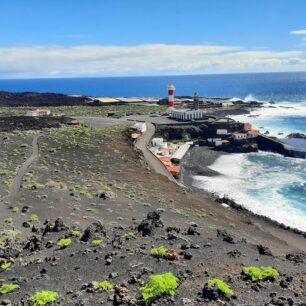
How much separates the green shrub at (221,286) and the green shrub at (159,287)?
4.57 feet

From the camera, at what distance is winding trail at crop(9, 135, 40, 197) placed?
38.4 meters

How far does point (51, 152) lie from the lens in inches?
2254

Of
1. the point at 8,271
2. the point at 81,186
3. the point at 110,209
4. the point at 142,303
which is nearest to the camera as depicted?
the point at 142,303

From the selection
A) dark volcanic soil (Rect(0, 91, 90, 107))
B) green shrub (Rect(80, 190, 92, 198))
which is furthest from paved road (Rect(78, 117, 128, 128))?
green shrub (Rect(80, 190, 92, 198))

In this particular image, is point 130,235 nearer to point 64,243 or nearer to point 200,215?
point 64,243

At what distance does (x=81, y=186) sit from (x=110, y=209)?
7709 mm

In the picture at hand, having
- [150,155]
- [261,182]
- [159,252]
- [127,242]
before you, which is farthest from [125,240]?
[150,155]

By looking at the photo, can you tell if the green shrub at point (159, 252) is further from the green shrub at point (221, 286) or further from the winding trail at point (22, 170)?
the winding trail at point (22, 170)

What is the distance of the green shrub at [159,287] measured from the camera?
16538mm

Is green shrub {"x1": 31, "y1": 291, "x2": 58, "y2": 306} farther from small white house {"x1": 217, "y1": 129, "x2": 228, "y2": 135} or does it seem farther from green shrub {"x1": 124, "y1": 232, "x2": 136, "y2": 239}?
small white house {"x1": 217, "y1": 129, "x2": 228, "y2": 135}

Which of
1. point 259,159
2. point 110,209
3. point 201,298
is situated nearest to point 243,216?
point 110,209

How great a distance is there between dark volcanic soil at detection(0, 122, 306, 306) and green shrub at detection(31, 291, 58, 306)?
333 millimetres

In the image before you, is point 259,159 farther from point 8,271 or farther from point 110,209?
point 8,271

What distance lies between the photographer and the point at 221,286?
17109mm
